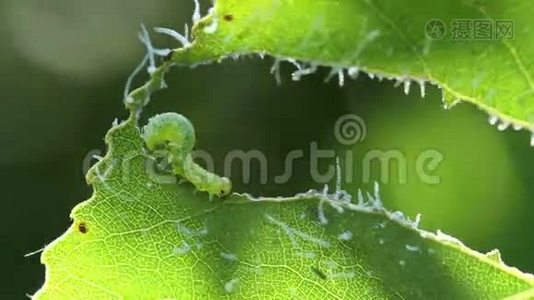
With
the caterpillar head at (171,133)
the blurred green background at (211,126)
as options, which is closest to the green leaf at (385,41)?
the caterpillar head at (171,133)

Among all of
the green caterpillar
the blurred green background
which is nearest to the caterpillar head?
the green caterpillar

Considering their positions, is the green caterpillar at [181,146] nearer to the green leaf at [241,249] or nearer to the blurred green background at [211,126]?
the green leaf at [241,249]

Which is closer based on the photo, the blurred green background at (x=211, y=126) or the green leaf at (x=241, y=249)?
the green leaf at (x=241, y=249)

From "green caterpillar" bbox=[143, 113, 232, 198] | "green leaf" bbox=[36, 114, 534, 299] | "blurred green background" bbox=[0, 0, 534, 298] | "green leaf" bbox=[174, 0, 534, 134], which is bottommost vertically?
"blurred green background" bbox=[0, 0, 534, 298]

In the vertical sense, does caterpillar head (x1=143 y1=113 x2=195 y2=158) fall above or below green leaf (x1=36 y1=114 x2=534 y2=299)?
above

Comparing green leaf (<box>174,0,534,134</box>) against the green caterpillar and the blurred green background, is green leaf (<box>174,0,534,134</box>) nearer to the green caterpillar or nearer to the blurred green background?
the green caterpillar

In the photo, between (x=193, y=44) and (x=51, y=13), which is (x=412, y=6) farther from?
(x=51, y=13)

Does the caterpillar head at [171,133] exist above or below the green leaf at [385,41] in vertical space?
below
